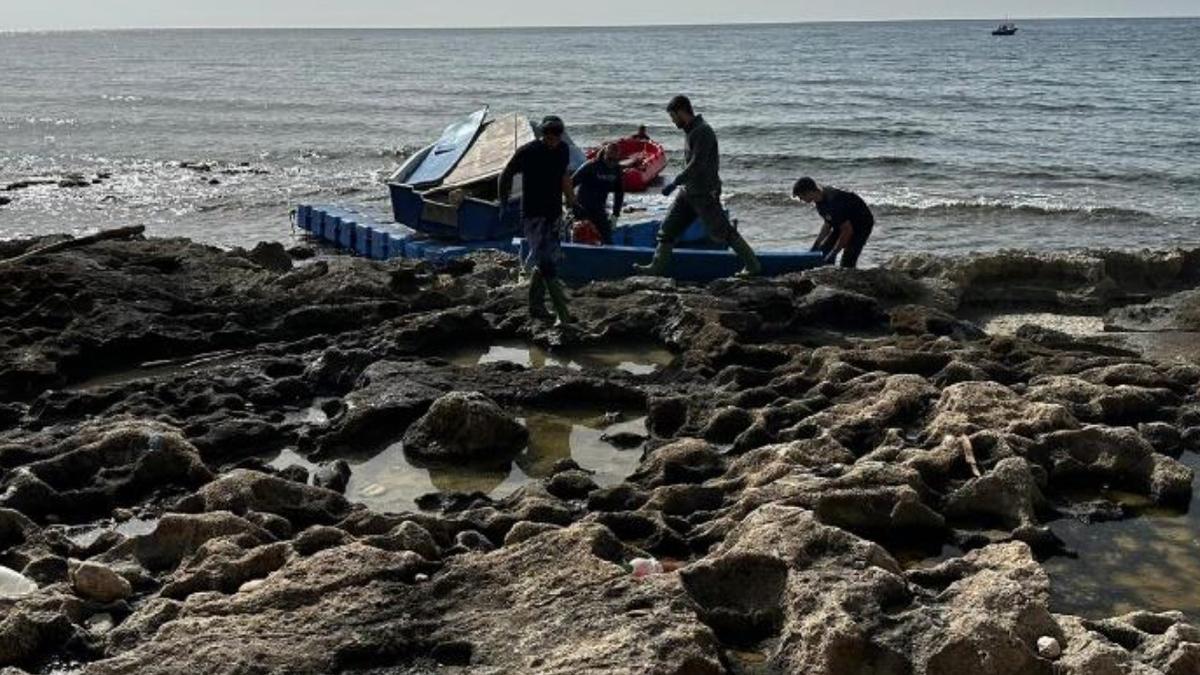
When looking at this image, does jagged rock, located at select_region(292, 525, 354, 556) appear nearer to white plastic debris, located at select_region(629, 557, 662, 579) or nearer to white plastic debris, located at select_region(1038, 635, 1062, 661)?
white plastic debris, located at select_region(629, 557, 662, 579)

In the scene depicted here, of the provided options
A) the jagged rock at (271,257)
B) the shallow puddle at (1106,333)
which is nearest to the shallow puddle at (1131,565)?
the shallow puddle at (1106,333)

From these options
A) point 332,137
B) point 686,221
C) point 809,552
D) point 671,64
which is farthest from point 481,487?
point 671,64

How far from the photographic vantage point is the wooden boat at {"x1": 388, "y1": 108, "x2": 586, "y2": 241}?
18.5 meters

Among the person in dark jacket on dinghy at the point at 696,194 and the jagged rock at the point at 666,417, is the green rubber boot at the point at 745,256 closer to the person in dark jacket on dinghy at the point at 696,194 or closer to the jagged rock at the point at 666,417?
the person in dark jacket on dinghy at the point at 696,194

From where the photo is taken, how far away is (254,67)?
9356 centimetres

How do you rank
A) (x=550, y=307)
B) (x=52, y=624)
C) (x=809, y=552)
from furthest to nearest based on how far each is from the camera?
(x=550, y=307) → (x=809, y=552) → (x=52, y=624)

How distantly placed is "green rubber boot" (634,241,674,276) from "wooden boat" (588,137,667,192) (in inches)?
478

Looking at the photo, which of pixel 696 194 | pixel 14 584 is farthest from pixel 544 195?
pixel 14 584

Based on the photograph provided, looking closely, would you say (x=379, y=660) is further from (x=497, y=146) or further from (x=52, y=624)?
(x=497, y=146)

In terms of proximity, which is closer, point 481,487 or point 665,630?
point 665,630

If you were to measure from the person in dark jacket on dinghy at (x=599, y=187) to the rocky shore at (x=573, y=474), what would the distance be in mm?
2772

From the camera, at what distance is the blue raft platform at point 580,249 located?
15.1 m

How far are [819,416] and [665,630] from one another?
3906mm

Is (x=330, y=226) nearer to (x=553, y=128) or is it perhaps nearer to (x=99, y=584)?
(x=553, y=128)
